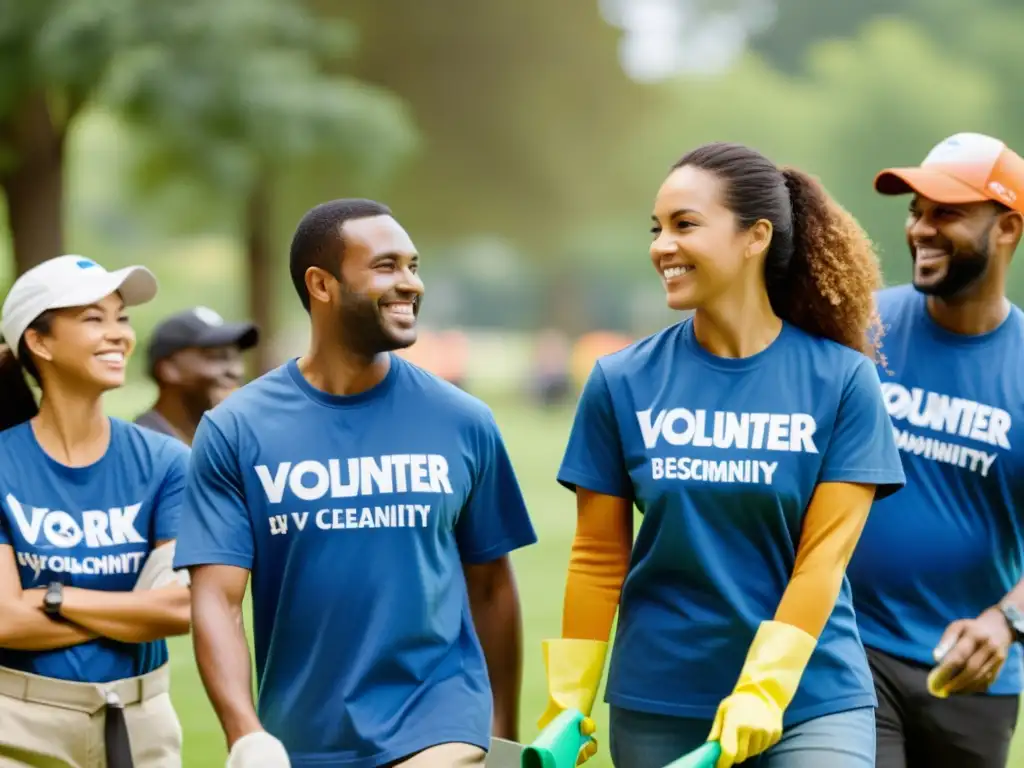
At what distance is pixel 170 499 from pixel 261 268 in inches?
1028

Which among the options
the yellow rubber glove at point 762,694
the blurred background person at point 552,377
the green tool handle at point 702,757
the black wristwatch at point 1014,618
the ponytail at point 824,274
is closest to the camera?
the green tool handle at point 702,757

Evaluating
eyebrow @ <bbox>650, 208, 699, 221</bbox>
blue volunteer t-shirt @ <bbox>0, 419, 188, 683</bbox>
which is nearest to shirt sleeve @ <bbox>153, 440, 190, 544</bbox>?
blue volunteer t-shirt @ <bbox>0, 419, 188, 683</bbox>

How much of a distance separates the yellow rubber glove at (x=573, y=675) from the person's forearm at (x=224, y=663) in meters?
0.74

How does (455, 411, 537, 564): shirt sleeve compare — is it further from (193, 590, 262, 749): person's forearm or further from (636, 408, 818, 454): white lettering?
(193, 590, 262, 749): person's forearm

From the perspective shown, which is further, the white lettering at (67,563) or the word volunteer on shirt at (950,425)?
the word volunteer on shirt at (950,425)

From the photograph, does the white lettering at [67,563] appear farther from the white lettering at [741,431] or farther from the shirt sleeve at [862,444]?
the shirt sleeve at [862,444]

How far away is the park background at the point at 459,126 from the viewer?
70.3 ft

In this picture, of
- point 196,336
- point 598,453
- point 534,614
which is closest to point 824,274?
point 598,453

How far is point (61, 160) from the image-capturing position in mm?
22438

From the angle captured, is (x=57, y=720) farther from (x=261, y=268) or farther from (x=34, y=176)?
(x=261, y=268)

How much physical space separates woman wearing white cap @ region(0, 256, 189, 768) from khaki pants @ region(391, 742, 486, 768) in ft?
3.32

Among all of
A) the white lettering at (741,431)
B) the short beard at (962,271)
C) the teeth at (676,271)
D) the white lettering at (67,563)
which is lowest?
the white lettering at (67,563)

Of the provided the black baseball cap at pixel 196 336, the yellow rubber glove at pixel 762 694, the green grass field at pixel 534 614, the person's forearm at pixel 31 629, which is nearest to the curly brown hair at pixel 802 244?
the yellow rubber glove at pixel 762 694

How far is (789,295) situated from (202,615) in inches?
Result: 67.8
